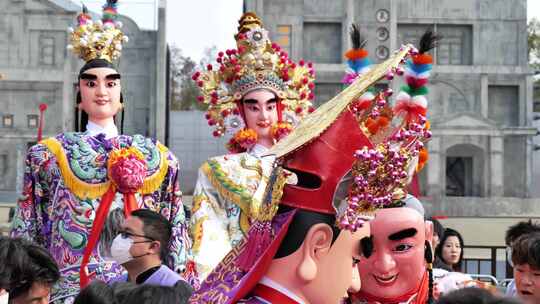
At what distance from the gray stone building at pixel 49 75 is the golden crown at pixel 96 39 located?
2566 cm

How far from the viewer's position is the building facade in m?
34.5

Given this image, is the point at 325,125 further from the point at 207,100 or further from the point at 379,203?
the point at 207,100

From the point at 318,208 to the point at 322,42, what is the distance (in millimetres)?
32126

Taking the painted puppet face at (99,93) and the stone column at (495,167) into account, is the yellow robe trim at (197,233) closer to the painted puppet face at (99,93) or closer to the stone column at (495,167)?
the painted puppet face at (99,93)

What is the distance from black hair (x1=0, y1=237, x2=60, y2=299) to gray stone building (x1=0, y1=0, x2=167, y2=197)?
1076 inches

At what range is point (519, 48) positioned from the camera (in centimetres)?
3578

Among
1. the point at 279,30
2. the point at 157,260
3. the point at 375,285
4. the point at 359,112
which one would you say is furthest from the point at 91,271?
the point at 279,30

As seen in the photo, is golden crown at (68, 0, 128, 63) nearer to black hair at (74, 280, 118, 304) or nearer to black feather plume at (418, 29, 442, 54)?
black feather plume at (418, 29, 442, 54)

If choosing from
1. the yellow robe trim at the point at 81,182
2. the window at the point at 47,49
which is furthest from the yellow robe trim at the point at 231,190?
the window at the point at 47,49

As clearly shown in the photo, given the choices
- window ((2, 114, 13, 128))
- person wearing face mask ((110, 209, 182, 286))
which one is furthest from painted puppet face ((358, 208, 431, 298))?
window ((2, 114, 13, 128))

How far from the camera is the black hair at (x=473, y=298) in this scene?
2.72m

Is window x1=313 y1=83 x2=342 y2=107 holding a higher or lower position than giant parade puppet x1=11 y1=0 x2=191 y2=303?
higher

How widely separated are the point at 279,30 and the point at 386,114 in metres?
31.1

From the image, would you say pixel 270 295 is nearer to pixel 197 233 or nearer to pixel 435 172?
pixel 197 233
